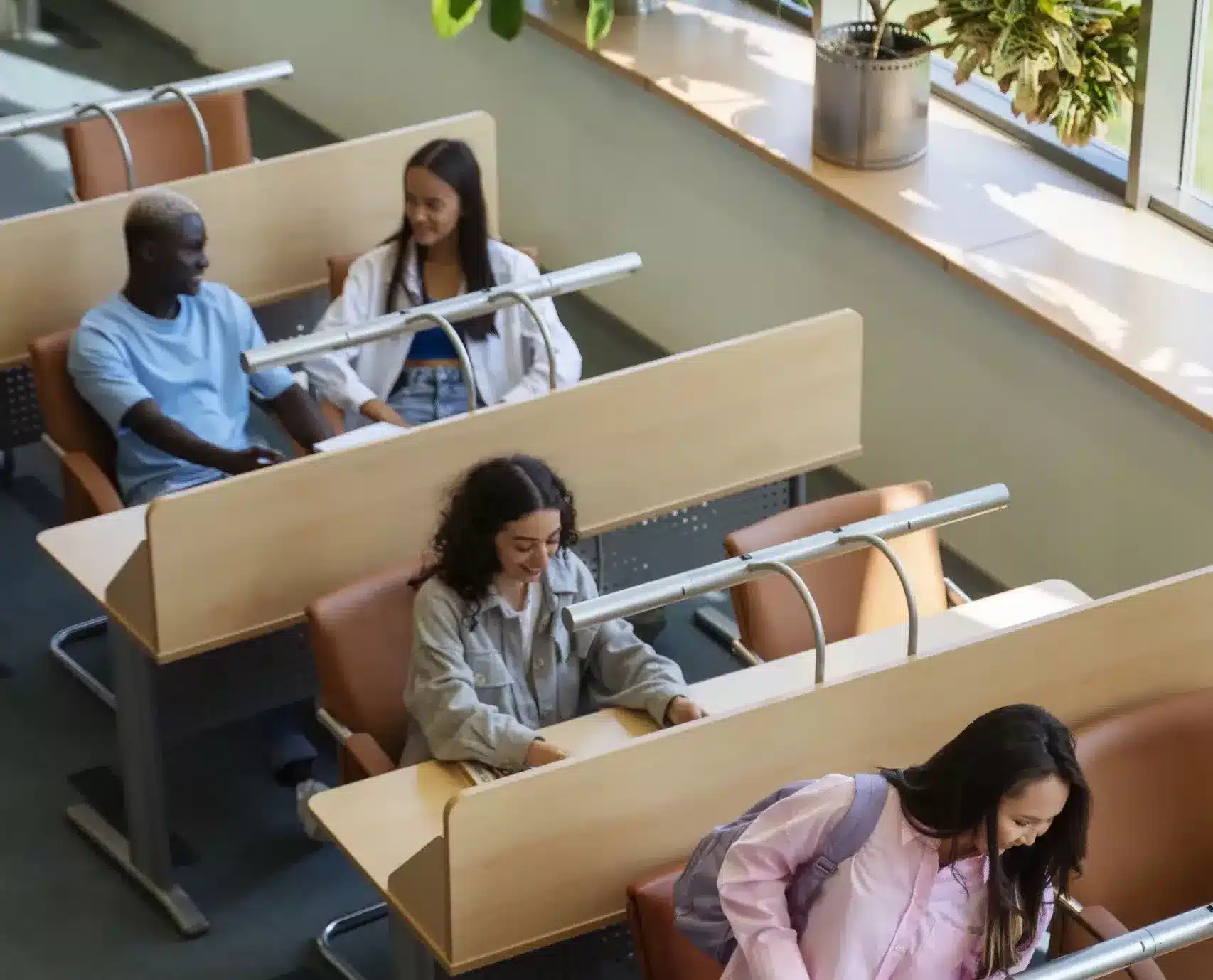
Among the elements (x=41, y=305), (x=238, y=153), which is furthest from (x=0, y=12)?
(x=41, y=305)

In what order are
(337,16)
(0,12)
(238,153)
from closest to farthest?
(238,153) < (337,16) < (0,12)

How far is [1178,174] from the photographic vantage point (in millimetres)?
4898

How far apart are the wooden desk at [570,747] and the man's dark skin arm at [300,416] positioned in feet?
4.23

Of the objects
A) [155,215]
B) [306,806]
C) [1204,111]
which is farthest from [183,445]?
[1204,111]

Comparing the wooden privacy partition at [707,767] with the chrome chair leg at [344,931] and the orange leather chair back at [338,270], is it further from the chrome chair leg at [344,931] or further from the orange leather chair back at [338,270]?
the orange leather chair back at [338,270]

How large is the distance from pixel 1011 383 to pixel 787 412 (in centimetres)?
83

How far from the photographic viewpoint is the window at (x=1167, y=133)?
15.5 feet

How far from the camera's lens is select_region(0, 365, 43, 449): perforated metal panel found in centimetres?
464

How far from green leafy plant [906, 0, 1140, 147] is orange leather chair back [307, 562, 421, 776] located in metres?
2.06

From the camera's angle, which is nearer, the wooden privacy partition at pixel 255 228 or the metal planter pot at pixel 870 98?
the wooden privacy partition at pixel 255 228

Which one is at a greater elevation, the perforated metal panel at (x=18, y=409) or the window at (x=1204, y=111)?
the window at (x=1204, y=111)

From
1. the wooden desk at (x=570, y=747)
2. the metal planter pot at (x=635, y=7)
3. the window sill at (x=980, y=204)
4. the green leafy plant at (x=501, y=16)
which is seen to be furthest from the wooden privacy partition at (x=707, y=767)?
the metal planter pot at (x=635, y=7)

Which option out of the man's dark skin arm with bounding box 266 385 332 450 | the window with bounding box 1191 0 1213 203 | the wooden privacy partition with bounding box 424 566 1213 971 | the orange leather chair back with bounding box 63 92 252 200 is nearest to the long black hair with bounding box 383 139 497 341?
the man's dark skin arm with bounding box 266 385 332 450

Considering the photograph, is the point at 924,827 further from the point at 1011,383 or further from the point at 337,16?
the point at 337,16
